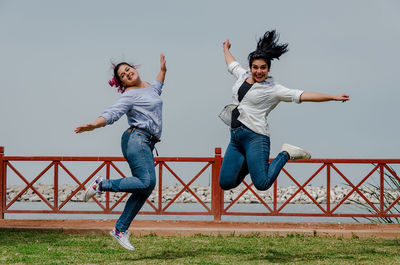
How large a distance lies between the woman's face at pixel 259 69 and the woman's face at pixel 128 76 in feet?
4.17

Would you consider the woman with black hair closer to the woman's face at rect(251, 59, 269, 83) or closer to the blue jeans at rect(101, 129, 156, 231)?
the woman's face at rect(251, 59, 269, 83)

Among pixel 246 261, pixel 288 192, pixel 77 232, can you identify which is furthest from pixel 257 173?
pixel 288 192

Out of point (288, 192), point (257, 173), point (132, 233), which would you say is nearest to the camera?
point (257, 173)

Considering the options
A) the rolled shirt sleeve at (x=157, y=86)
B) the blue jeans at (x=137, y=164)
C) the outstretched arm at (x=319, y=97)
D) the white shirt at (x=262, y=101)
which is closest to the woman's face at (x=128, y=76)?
the rolled shirt sleeve at (x=157, y=86)

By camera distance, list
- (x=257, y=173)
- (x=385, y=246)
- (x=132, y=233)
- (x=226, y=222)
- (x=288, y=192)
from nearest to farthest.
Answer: (x=257, y=173)
(x=385, y=246)
(x=132, y=233)
(x=226, y=222)
(x=288, y=192)

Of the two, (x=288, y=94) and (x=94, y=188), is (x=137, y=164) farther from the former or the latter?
(x=288, y=94)

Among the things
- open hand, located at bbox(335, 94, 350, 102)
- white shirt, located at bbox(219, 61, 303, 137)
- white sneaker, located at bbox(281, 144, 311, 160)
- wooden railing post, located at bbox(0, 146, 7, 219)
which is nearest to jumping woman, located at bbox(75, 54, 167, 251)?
white shirt, located at bbox(219, 61, 303, 137)

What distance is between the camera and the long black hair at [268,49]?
21.0ft

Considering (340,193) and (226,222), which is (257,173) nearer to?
(226,222)

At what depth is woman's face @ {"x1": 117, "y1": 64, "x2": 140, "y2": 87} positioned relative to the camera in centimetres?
648

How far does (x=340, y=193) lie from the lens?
32062 mm

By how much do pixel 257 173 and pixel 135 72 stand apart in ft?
5.63

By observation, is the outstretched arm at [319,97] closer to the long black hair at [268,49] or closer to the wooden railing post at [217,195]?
the long black hair at [268,49]

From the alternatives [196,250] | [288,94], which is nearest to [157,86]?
[288,94]
